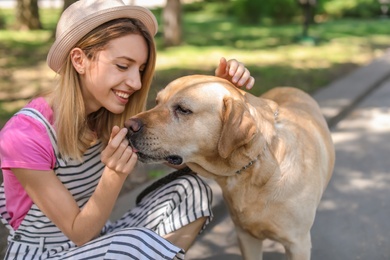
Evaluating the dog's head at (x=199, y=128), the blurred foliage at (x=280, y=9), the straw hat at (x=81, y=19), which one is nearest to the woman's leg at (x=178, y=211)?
the dog's head at (x=199, y=128)

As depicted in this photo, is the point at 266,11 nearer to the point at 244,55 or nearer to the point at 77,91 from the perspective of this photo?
the point at 244,55

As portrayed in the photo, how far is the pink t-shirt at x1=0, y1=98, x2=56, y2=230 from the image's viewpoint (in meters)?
2.61

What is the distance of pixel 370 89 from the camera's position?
9117mm

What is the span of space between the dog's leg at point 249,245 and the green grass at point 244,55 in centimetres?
368

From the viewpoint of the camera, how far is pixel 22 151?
261 centimetres

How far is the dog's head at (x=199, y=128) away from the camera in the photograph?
268 cm

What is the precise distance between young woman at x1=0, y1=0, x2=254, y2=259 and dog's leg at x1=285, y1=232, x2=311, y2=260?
0.53 meters

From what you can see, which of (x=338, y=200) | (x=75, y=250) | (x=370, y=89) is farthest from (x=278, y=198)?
(x=370, y=89)

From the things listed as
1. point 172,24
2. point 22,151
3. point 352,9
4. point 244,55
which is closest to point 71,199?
point 22,151

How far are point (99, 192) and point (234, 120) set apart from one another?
762mm

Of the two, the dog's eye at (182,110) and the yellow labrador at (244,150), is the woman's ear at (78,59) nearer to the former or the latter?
the yellow labrador at (244,150)

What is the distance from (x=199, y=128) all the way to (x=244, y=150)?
265mm

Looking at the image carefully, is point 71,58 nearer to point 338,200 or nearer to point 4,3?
point 338,200

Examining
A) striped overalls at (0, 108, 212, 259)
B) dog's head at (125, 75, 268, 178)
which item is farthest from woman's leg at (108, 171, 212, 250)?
dog's head at (125, 75, 268, 178)
